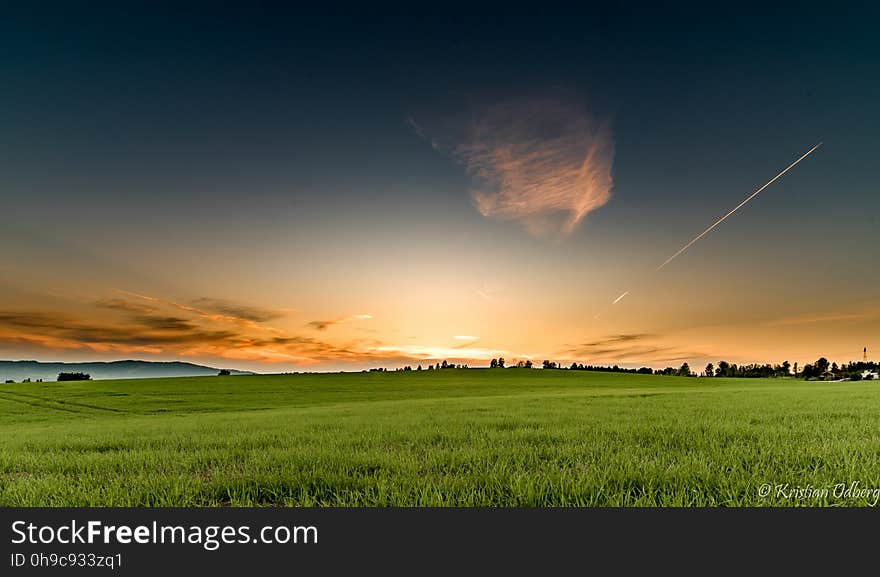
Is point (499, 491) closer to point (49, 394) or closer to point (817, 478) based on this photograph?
point (817, 478)

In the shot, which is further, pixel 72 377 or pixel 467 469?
pixel 72 377

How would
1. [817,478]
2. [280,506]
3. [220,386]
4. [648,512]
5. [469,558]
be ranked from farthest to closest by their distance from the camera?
[220,386]
[817,478]
[280,506]
[648,512]
[469,558]

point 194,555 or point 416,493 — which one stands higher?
point 416,493

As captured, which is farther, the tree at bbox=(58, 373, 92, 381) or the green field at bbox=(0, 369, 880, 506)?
the tree at bbox=(58, 373, 92, 381)

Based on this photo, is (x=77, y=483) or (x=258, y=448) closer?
(x=77, y=483)

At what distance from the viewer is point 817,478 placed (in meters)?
4.03

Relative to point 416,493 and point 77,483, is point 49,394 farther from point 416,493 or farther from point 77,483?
point 416,493

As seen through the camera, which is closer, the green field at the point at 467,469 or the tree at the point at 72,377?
the green field at the point at 467,469

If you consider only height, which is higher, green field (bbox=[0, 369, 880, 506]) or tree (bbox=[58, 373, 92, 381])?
green field (bbox=[0, 369, 880, 506])

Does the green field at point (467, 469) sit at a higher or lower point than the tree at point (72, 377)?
higher

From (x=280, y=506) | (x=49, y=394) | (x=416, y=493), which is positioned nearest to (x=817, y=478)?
(x=416, y=493)

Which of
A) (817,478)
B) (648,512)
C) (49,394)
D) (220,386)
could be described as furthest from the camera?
(220,386)

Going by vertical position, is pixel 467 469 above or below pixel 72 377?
above

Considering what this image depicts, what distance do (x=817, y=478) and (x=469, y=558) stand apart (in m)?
3.36
